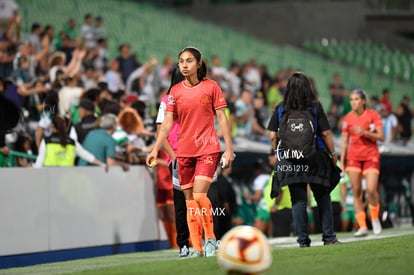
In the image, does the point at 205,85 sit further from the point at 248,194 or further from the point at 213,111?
the point at 248,194

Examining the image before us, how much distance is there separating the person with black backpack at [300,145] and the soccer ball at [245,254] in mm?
5287

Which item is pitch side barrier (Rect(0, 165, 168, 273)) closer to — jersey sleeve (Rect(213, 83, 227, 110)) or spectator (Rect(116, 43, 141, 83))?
jersey sleeve (Rect(213, 83, 227, 110))

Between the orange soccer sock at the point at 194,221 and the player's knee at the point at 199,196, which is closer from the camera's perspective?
the player's knee at the point at 199,196

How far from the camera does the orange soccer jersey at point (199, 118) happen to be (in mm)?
13727

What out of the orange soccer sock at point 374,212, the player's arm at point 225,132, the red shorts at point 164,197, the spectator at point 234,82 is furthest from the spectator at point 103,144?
the spectator at point 234,82

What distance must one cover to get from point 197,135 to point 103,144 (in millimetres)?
5533

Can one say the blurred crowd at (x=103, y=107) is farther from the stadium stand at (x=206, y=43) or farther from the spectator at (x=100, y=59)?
the stadium stand at (x=206, y=43)

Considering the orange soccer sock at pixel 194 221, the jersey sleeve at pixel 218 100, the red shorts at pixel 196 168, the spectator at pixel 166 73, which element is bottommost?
the orange soccer sock at pixel 194 221

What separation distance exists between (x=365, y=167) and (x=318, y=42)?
31.5 m

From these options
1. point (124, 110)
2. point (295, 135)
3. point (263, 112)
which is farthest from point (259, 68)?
point (295, 135)

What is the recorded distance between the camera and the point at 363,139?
19.3 metres

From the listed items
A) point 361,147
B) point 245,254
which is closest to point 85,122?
point 361,147

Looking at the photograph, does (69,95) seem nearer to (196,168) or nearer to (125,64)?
(125,64)

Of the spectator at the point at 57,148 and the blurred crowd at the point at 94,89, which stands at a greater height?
the blurred crowd at the point at 94,89
